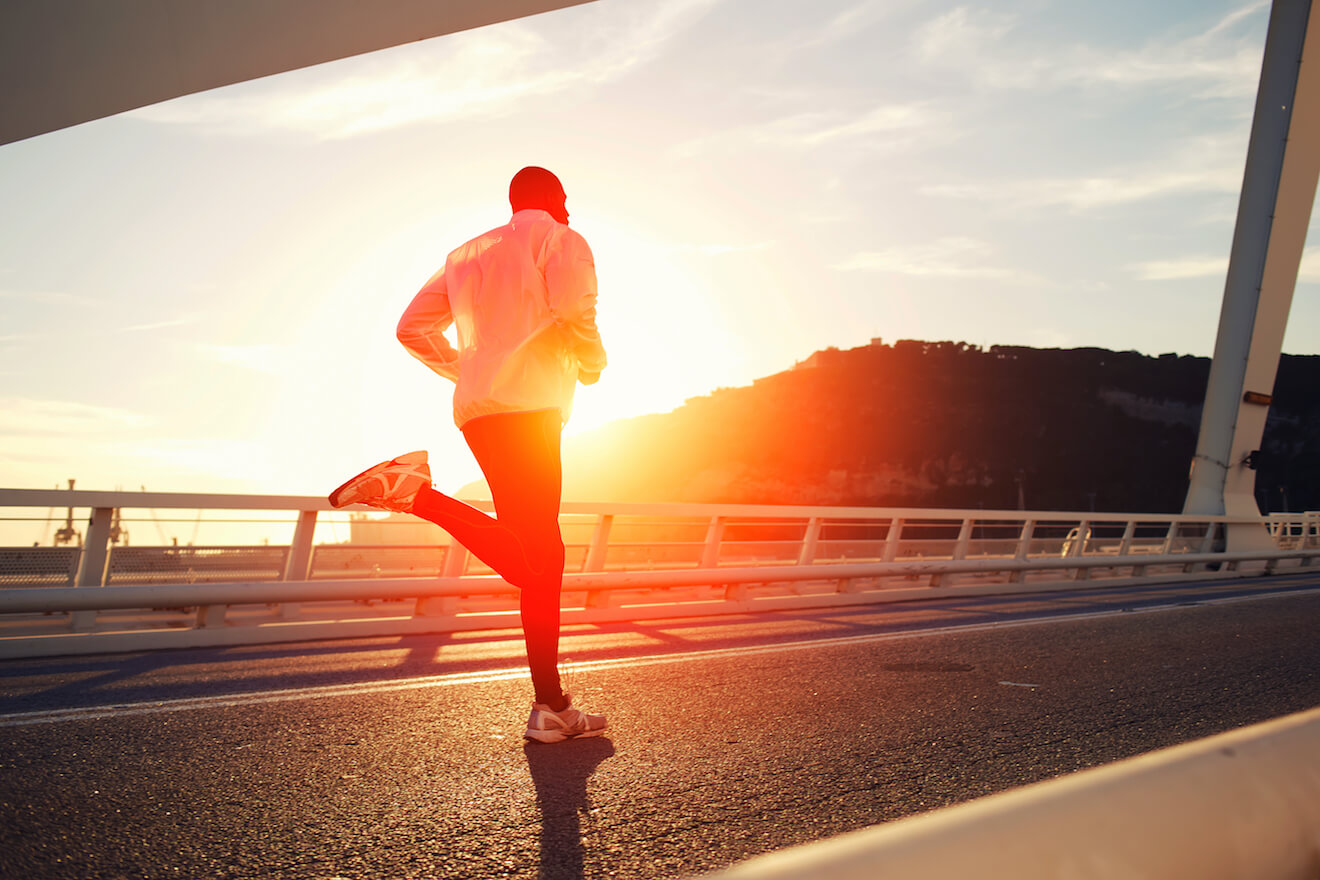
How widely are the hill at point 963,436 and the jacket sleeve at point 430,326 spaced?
409 feet

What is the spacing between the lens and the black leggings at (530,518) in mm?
4004

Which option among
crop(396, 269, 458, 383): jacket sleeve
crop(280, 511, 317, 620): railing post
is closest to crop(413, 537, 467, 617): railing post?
crop(280, 511, 317, 620): railing post

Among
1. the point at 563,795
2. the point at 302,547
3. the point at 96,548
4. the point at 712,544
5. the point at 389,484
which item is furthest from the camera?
the point at 712,544

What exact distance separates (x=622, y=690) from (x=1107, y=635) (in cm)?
481

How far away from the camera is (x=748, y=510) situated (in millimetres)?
11719

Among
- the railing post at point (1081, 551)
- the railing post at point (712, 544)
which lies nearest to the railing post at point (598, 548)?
the railing post at point (712, 544)

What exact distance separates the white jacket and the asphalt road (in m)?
1.42

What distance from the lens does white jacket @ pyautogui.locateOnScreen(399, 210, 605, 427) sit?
3959 millimetres

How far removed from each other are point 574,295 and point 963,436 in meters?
139

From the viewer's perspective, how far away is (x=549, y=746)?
3963 millimetres

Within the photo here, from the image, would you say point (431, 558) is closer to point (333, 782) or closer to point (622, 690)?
point (622, 690)

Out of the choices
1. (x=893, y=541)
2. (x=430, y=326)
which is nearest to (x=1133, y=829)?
(x=430, y=326)

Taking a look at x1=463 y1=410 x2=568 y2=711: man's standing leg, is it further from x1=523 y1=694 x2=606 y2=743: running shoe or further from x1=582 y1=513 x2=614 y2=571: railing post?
x1=582 y1=513 x2=614 y2=571: railing post

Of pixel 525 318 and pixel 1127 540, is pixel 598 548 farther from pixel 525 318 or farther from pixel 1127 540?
pixel 1127 540
